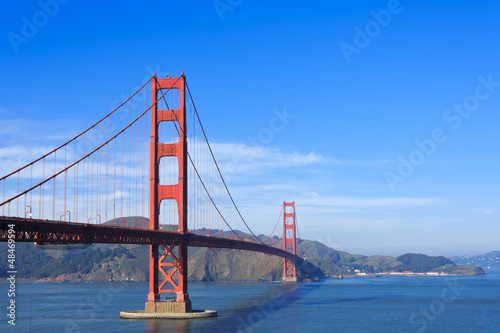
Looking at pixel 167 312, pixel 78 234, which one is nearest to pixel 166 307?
pixel 167 312

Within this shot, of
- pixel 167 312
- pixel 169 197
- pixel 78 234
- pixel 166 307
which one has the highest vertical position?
pixel 169 197

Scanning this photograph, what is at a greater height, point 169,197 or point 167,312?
point 169,197

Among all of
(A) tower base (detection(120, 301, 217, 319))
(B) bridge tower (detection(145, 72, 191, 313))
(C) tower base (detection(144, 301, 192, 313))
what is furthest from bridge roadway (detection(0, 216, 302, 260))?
(A) tower base (detection(120, 301, 217, 319))

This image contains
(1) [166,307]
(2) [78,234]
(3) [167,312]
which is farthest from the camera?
(1) [166,307]

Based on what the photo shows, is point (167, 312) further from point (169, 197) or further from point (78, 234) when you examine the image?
point (78, 234)

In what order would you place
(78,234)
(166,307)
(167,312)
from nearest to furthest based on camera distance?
(78,234) < (167,312) < (166,307)

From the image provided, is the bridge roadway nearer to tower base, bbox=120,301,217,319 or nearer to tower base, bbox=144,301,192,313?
tower base, bbox=144,301,192,313

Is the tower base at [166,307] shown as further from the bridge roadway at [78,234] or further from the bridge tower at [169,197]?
the bridge roadway at [78,234]

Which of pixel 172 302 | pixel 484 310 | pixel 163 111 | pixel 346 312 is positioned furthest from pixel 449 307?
pixel 163 111

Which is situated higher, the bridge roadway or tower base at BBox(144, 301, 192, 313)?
the bridge roadway
